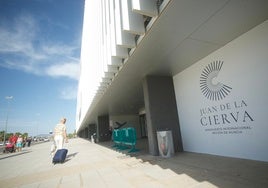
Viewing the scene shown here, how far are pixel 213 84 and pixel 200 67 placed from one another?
3.01ft

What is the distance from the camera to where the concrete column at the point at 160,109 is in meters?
6.91

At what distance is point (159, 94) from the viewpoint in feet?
24.1

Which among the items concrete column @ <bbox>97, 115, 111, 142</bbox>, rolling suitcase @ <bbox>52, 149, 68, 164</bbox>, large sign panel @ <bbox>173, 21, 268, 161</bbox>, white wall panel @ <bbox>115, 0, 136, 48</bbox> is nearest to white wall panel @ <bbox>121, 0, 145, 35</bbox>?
white wall panel @ <bbox>115, 0, 136, 48</bbox>

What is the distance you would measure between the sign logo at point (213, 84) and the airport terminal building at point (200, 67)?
3cm

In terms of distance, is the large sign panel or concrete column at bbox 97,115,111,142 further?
concrete column at bbox 97,115,111,142

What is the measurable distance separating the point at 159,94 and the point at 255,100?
365 cm

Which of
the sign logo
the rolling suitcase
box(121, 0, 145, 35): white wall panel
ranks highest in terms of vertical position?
box(121, 0, 145, 35): white wall panel

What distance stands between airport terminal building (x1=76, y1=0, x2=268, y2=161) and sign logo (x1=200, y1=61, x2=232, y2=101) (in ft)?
0.11

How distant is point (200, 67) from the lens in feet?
20.6

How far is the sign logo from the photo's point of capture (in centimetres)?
538

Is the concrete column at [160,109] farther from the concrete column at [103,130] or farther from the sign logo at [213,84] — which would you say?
the concrete column at [103,130]

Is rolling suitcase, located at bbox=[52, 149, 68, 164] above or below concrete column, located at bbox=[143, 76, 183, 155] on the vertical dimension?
below

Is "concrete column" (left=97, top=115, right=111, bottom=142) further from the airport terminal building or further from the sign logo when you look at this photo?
the sign logo

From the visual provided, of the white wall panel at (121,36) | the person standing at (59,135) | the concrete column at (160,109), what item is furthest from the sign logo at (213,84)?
the person standing at (59,135)
